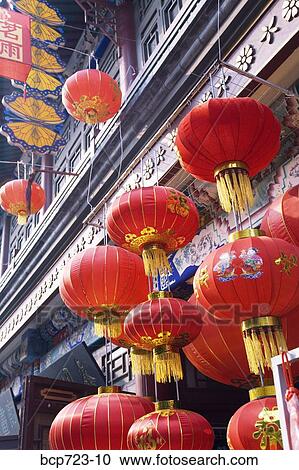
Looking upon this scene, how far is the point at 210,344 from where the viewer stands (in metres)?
3.34

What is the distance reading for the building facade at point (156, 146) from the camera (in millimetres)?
3814

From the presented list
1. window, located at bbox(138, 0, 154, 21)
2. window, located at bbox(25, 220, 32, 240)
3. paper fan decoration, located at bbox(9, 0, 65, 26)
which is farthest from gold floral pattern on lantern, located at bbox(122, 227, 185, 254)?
window, located at bbox(25, 220, 32, 240)

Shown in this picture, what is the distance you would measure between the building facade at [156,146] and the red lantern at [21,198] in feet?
1.08

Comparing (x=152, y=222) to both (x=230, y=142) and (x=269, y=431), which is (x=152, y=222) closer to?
(x=230, y=142)

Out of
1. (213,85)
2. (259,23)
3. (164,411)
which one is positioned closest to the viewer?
(164,411)

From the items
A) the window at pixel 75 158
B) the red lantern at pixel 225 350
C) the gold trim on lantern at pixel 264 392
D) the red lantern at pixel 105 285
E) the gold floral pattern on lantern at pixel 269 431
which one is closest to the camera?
the gold floral pattern on lantern at pixel 269 431

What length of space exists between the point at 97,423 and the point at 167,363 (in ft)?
1.99

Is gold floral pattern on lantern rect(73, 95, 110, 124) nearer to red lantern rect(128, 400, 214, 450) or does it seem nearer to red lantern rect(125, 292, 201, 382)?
red lantern rect(125, 292, 201, 382)

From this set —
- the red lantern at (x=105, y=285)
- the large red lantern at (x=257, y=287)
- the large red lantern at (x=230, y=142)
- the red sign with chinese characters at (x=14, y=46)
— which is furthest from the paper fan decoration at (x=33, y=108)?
the large red lantern at (x=257, y=287)

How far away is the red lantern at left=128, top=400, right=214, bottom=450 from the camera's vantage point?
3008mm

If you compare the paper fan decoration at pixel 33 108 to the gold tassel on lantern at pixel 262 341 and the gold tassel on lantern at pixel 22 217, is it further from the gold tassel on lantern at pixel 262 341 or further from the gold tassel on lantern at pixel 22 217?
the gold tassel on lantern at pixel 262 341
